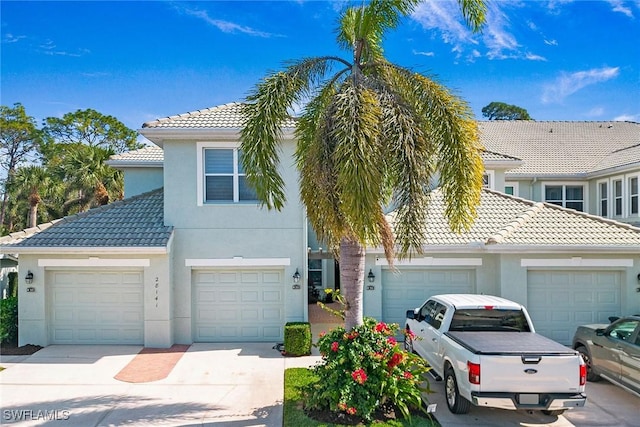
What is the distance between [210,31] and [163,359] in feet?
30.7

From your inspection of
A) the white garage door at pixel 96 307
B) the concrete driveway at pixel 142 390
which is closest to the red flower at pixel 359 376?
the concrete driveway at pixel 142 390

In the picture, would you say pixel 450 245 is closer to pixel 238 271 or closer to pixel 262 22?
pixel 238 271

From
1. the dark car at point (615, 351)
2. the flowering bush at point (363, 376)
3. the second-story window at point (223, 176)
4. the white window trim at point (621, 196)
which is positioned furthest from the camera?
the white window trim at point (621, 196)

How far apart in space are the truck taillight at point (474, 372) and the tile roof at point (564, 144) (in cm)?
1478

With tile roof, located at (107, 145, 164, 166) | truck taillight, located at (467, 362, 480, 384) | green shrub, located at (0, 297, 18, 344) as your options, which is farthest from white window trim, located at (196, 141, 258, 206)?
truck taillight, located at (467, 362, 480, 384)

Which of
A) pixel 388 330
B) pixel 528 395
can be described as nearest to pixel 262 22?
pixel 388 330

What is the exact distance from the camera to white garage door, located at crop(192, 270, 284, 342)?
12.2 metres

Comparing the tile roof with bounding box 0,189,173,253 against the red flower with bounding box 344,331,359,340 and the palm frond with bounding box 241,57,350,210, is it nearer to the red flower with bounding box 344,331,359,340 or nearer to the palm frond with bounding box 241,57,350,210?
the palm frond with bounding box 241,57,350,210

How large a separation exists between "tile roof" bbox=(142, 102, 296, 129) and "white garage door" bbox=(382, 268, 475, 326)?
549cm

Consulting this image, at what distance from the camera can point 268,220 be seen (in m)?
12.1

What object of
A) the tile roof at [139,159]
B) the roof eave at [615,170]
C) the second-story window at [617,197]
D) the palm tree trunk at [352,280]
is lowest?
the palm tree trunk at [352,280]

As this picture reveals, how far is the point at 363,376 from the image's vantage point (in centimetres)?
664

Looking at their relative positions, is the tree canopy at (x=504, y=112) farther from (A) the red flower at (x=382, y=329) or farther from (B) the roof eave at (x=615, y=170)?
(A) the red flower at (x=382, y=329)

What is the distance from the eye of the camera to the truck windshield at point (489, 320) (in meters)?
8.13
